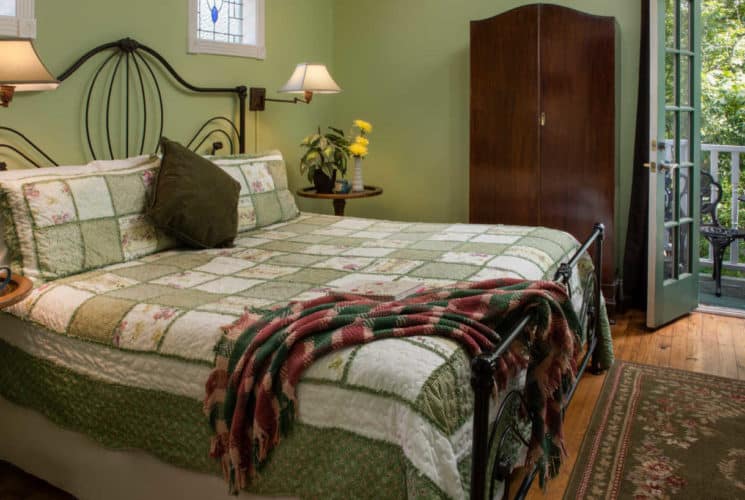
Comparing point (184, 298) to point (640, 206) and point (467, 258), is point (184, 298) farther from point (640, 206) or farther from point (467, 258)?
point (640, 206)

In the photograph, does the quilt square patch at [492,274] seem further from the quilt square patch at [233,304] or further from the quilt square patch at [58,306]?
the quilt square patch at [58,306]

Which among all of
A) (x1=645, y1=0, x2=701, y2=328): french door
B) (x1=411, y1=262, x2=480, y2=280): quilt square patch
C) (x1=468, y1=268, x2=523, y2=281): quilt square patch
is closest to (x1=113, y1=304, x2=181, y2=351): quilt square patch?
(x1=411, y1=262, x2=480, y2=280): quilt square patch

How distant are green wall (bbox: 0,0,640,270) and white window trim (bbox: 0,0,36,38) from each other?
0.75 meters

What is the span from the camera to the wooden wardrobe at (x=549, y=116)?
4.02m

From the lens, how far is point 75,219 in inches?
98.3

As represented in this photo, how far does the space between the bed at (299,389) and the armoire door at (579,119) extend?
1.01 m

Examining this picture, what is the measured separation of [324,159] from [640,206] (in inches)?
77.7

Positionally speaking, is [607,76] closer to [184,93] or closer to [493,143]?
[493,143]

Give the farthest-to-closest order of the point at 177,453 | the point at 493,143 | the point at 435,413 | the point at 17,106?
the point at 493,143
the point at 17,106
the point at 177,453
the point at 435,413

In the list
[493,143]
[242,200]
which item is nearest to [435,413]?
[242,200]

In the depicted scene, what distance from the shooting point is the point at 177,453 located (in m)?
1.88

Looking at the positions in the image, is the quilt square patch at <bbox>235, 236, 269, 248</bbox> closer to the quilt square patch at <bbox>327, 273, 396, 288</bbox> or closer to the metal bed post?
the quilt square patch at <bbox>327, 273, 396, 288</bbox>

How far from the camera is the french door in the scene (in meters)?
3.82

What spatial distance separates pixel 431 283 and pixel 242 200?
1364 mm
